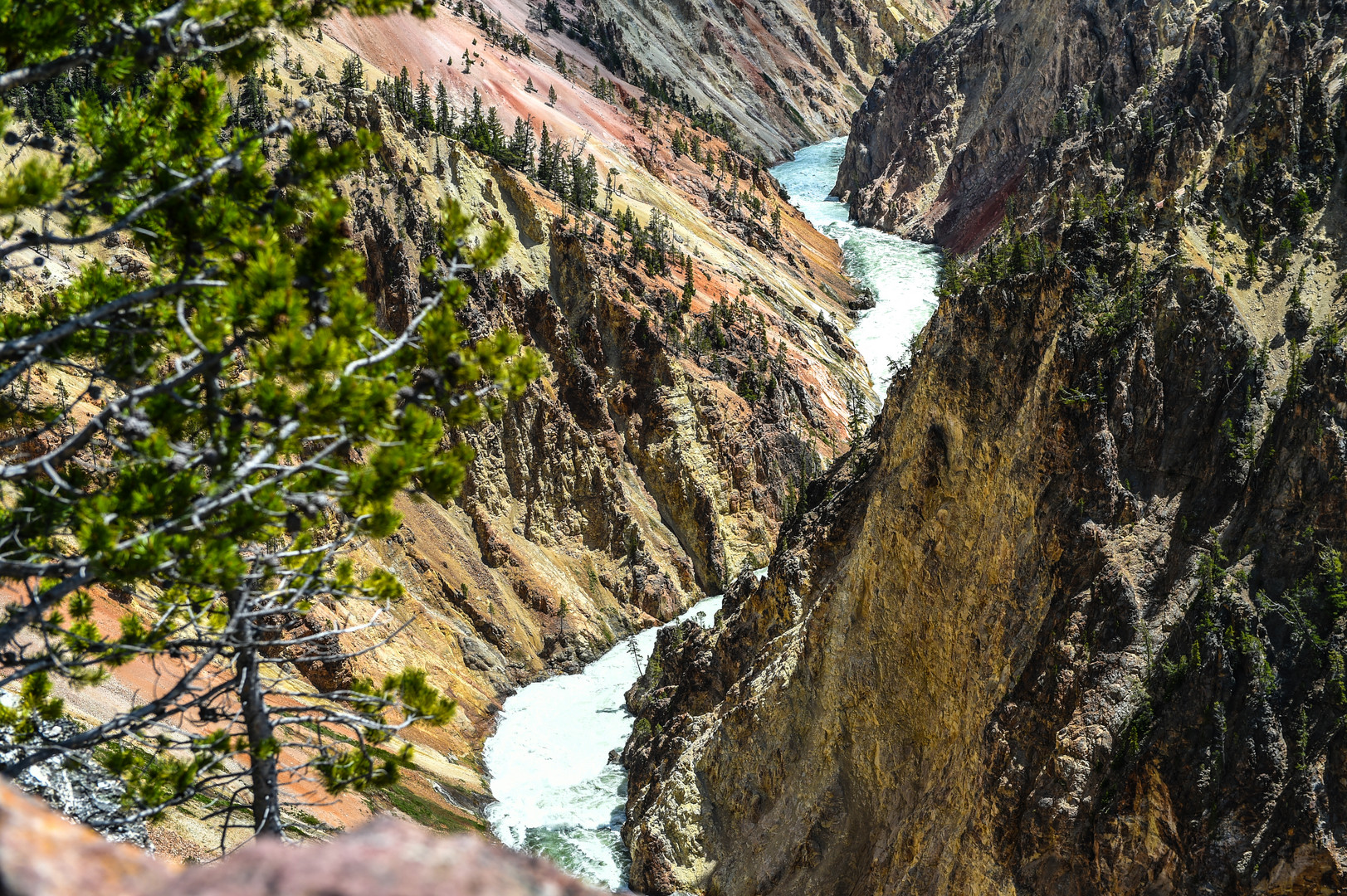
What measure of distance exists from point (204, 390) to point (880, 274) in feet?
259

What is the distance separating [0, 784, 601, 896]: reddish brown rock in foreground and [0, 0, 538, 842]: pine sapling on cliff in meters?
2.74

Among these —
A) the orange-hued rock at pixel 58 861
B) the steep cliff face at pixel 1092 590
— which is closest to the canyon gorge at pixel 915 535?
the steep cliff face at pixel 1092 590

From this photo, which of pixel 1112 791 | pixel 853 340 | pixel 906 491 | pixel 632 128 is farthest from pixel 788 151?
pixel 1112 791

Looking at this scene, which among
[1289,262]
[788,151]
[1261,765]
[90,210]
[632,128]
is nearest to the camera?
[90,210]

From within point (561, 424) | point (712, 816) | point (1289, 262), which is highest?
point (1289, 262)

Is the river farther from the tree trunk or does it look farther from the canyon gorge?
the tree trunk

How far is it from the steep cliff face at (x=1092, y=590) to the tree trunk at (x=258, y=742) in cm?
942

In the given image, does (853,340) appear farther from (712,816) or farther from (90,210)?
(90,210)

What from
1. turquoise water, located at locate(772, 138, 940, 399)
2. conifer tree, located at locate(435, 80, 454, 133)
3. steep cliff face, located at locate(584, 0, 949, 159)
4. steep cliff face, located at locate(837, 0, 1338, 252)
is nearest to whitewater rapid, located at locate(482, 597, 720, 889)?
steep cliff face, located at locate(837, 0, 1338, 252)

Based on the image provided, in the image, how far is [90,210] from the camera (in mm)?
5906

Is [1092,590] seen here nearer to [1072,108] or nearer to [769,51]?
[1072,108]

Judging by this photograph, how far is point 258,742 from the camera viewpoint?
20.2 feet

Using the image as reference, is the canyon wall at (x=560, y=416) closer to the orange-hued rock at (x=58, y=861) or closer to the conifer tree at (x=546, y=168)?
the conifer tree at (x=546, y=168)

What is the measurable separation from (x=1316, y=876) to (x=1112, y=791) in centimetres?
258
